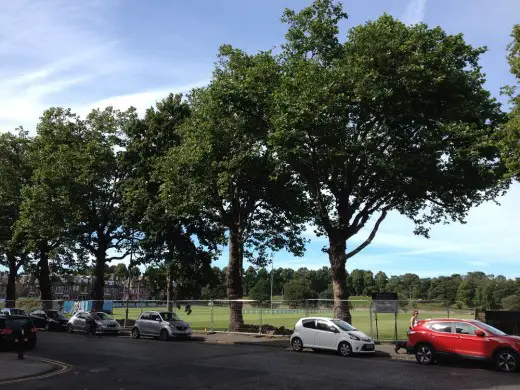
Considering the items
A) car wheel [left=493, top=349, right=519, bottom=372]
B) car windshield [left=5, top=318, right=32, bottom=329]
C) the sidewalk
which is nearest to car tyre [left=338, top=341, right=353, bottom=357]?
car wheel [left=493, top=349, right=519, bottom=372]

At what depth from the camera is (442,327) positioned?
685 inches

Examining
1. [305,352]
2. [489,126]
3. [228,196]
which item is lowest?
[305,352]

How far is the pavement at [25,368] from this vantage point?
1326 centimetres

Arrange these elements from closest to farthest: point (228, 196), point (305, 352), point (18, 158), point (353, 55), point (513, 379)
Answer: point (513, 379), point (305, 352), point (353, 55), point (228, 196), point (18, 158)

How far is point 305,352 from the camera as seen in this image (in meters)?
21.6

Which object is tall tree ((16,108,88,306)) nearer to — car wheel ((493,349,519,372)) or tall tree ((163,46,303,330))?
tall tree ((163,46,303,330))

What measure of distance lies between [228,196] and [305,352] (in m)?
11.8

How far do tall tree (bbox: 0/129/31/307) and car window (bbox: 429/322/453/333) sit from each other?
39.1 m

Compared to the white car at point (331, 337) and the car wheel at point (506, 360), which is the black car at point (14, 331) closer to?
the white car at point (331, 337)

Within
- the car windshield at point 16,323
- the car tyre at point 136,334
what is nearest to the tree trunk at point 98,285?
the car tyre at point 136,334

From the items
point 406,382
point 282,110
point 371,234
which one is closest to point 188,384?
point 406,382

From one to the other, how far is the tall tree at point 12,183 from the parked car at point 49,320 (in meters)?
9.49

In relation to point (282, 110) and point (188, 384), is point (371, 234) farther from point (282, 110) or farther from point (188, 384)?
point (188, 384)

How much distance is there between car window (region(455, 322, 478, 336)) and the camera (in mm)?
16562
